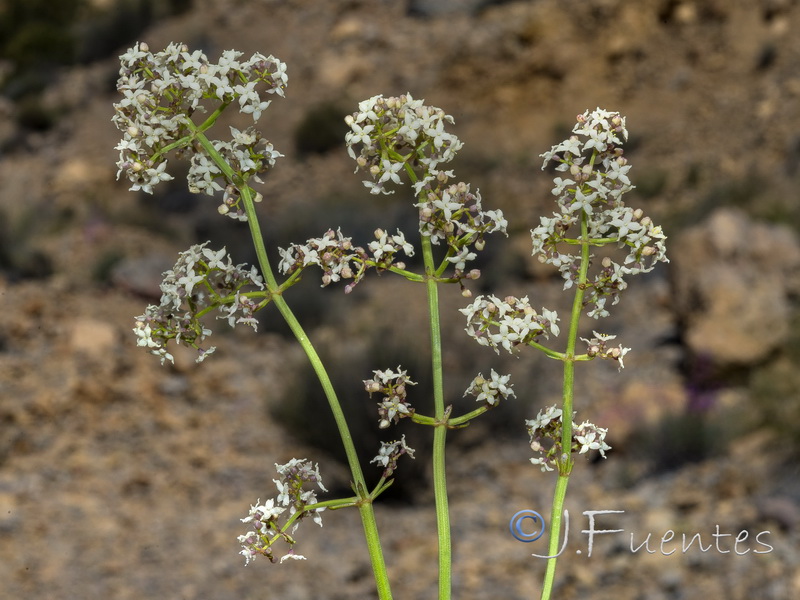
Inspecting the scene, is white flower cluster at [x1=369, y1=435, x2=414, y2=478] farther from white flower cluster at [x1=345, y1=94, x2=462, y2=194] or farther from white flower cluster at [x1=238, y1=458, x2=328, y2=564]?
white flower cluster at [x1=345, y1=94, x2=462, y2=194]

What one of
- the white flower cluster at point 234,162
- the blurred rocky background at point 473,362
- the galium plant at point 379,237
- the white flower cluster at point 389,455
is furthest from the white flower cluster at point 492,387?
the blurred rocky background at point 473,362

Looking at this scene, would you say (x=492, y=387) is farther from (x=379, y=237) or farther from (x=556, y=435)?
(x=379, y=237)

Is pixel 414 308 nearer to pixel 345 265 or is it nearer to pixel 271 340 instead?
pixel 271 340

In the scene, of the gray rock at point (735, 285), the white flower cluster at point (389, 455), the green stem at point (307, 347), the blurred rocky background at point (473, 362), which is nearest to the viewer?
the green stem at point (307, 347)

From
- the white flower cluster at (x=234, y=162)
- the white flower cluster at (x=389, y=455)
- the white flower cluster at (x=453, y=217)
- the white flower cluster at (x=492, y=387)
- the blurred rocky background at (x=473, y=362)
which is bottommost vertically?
the white flower cluster at (x=389, y=455)

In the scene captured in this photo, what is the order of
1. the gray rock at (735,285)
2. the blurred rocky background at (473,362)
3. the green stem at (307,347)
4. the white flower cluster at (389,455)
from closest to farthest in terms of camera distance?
Answer: 1. the green stem at (307,347)
2. the white flower cluster at (389,455)
3. the blurred rocky background at (473,362)
4. the gray rock at (735,285)

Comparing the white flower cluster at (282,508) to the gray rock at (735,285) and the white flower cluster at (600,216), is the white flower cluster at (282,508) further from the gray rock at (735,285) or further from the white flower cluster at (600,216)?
Answer: the gray rock at (735,285)

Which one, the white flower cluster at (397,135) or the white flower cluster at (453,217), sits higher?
the white flower cluster at (397,135)

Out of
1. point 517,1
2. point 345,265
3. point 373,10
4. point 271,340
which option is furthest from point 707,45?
point 345,265
